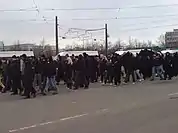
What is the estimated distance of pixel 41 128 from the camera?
31.3 feet

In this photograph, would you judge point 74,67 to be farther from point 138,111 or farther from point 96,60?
point 138,111

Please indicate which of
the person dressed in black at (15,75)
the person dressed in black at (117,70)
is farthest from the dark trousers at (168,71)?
the person dressed in black at (15,75)

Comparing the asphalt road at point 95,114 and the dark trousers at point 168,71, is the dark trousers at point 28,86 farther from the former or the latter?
the dark trousers at point 168,71

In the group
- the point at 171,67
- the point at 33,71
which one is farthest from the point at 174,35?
the point at 33,71

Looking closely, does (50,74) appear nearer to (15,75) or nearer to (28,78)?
(28,78)

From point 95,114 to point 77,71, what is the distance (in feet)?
28.6

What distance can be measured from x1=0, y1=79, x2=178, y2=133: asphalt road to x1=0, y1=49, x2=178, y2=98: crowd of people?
220cm

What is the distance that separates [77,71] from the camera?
66.3 ft

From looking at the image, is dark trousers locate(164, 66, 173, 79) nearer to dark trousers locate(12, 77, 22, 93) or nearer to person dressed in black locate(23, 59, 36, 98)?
dark trousers locate(12, 77, 22, 93)

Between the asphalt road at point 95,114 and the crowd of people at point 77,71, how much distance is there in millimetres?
2200

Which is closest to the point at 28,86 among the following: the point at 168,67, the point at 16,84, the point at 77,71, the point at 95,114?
the point at 16,84

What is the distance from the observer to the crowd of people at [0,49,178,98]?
59.3 ft

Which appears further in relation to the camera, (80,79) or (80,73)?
(80,79)

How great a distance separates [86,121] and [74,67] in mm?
10074
